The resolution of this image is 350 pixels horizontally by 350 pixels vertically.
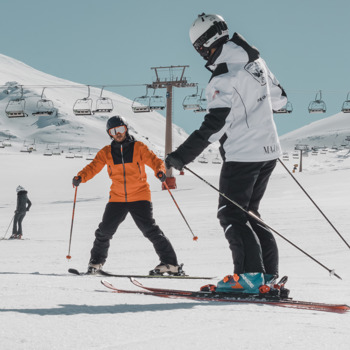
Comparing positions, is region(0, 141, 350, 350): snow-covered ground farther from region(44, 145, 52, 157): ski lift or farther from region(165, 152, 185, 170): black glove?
region(44, 145, 52, 157): ski lift

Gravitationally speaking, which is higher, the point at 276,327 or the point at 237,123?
the point at 237,123

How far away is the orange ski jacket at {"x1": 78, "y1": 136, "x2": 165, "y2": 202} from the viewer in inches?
196

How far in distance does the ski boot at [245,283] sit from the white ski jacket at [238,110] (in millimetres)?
729

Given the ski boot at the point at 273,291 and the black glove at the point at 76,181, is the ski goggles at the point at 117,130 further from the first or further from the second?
the ski boot at the point at 273,291

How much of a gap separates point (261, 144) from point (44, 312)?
5.63 ft

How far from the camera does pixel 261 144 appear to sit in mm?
3420

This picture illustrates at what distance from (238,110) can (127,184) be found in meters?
1.95

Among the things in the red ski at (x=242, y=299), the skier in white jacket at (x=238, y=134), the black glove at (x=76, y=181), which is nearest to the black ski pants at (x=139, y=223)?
the black glove at (x=76, y=181)

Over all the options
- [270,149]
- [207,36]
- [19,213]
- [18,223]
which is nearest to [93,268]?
[270,149]

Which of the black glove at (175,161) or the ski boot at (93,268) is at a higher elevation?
the black glove at (175,161)

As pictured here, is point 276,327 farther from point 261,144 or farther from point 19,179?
point 19,179

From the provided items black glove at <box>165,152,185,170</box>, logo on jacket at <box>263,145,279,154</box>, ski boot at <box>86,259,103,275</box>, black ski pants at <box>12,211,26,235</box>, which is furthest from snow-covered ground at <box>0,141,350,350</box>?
black ski pants at <box>12,211,26,235</box>

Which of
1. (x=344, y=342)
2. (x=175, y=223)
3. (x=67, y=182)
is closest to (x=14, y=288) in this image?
(x=344, y=342)

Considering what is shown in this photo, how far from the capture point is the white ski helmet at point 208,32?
3395 millimetres
